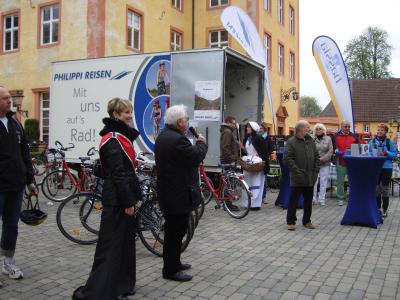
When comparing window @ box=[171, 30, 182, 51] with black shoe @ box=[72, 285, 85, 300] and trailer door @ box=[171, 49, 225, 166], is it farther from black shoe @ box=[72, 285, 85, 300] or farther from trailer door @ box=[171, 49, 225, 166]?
black shoe @ box=[72, 285, 85, 300]

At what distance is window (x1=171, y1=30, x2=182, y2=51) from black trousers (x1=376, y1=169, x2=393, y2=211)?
1724 cm

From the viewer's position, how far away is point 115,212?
4051 millimetres

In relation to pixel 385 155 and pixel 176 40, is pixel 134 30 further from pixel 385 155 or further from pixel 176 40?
pixel 385 155

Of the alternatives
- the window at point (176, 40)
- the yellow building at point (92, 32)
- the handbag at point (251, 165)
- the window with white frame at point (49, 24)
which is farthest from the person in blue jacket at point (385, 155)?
the window at point (176, 40)

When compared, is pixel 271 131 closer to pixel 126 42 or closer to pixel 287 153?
pixel 126 42

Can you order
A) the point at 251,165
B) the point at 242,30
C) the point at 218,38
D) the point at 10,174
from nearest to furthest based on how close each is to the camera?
the point at 10,174 → the point at 251,165 → the point at 242,30 → the point at 218,38

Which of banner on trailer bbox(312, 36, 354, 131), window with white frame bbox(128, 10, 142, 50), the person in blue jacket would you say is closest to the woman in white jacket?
the person in blue jacket

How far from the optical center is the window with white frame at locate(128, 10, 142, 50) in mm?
21109

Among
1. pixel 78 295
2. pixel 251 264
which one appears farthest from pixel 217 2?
pixel 78 295

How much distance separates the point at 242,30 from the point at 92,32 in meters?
7.76

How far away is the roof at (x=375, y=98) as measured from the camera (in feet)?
179

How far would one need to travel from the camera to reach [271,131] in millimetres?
27422

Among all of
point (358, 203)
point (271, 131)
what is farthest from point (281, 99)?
point (358, 203)

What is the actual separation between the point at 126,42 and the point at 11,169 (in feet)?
55.4
